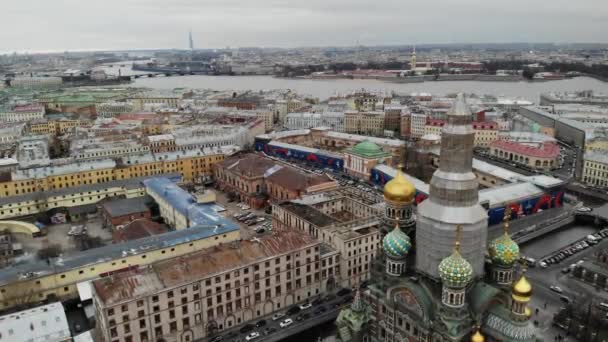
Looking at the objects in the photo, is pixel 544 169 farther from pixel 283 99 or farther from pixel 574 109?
pixel 283 99

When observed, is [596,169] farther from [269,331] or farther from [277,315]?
[269,331]

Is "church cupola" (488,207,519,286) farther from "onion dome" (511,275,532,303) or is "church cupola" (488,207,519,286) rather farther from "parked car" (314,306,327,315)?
"parked car" (314,306,327,315)

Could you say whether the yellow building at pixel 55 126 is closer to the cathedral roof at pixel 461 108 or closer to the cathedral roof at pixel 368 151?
the cathedral roof at pixel 368 151

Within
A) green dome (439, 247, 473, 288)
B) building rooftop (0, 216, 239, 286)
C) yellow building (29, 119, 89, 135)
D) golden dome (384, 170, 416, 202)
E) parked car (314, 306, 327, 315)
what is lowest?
parked car (314, 306, 327, 315)

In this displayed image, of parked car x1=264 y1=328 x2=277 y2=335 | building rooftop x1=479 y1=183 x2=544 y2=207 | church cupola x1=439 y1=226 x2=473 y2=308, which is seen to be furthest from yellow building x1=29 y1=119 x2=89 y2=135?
church cupola x1=439 y1=226 x2=473 y2=308

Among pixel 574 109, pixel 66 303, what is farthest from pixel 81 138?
pixel 574 109

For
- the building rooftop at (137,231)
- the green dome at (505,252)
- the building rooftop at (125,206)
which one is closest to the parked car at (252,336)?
the building rooftop at (137,231)
